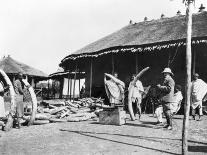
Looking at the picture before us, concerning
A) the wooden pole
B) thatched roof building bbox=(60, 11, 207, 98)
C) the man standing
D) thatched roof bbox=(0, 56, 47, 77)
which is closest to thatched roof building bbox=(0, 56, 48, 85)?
thatched roof bbox=(0, 56, 47, 77)

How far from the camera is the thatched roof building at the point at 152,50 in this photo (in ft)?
52.5

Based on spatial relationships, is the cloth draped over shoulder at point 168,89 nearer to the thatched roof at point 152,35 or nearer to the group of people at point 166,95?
the group of people at point 166,95

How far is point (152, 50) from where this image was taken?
16.8m

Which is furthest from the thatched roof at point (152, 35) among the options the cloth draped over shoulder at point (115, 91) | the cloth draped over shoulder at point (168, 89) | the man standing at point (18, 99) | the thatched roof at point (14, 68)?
the thatched roof at point (14, 68)

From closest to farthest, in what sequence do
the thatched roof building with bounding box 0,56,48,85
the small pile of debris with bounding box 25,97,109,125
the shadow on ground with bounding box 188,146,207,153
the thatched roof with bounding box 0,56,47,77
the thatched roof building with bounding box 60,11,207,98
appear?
the shadow on ground with bounding box 188,146,207,153 < the small pile of debris with bounding box 25,97,109,125 < the thatched roof building with bounding box 60,11,207,98 < the thatched roof building with bounding box 0,56,48,85 < the thatched roof with bounding box 0,56,47,77

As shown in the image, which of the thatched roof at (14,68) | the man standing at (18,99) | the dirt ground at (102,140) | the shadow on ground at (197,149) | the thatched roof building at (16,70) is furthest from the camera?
the thatched roof at (14,68)

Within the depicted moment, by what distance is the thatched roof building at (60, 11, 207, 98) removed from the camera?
1600 centimetres

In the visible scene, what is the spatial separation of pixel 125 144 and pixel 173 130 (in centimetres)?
223

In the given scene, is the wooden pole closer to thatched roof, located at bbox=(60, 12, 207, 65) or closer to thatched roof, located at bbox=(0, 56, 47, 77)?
thatched roof, located at bbox=(60, 12, 207, 65)

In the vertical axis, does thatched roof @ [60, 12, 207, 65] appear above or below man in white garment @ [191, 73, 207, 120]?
above

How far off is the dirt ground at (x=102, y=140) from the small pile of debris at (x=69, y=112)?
161 centimetres

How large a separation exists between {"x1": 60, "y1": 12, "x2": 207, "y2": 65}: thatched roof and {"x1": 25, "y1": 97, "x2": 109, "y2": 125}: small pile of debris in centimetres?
315

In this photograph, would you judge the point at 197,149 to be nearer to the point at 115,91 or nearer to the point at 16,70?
the point at 115,91

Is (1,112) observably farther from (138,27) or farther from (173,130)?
(138,27)
